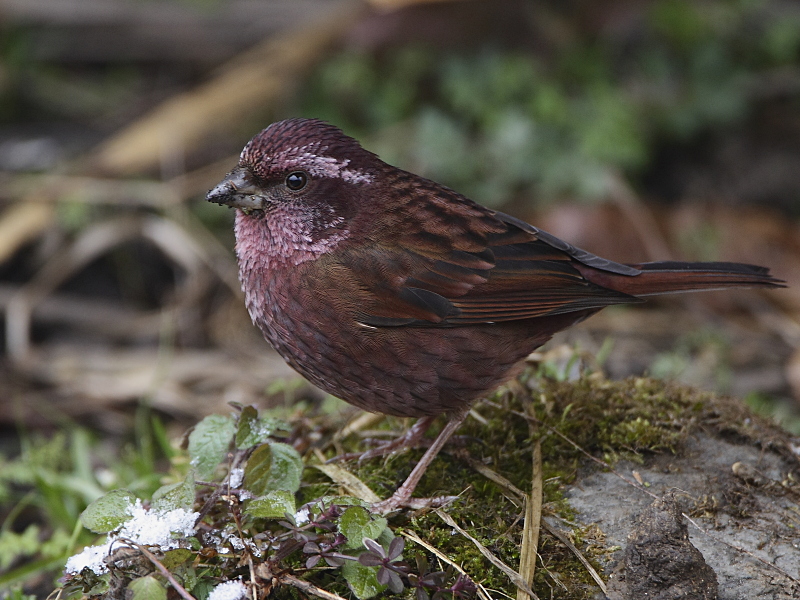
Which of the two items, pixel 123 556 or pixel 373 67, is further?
pixel 373 67

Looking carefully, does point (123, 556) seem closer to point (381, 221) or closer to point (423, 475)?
point (423, 475)

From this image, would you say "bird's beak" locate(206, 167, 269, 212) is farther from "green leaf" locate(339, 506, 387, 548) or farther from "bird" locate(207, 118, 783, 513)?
"green leaf" locate(339, 506, 387, 548)

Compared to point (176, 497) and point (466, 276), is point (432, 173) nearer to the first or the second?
point (466, 276)

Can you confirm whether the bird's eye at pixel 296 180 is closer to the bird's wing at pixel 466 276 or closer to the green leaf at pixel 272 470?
the bird's wing at pixel 466 276

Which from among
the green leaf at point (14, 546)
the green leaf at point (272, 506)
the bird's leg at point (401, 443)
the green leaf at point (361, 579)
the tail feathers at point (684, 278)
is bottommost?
the green leaf at point (14, 546)

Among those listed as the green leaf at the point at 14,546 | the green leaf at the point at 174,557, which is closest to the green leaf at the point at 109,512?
the green leaf at the point at 174,557

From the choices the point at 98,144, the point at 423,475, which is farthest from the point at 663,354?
the point at 98,144
